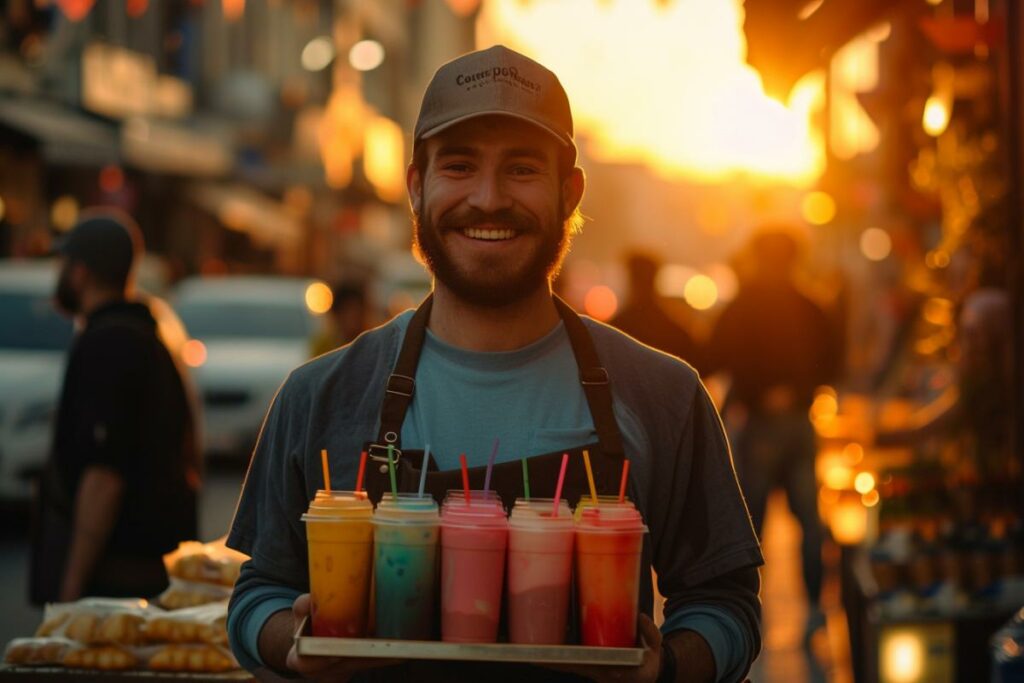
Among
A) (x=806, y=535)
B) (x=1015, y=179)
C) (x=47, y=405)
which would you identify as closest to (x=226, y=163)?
(x=47, y=405)

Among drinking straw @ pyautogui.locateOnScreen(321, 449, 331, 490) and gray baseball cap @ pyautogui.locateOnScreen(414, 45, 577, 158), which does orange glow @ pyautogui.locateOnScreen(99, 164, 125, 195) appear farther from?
drinking straw @ pyautogui.locateOnScreen(321, 449, 331, 490)

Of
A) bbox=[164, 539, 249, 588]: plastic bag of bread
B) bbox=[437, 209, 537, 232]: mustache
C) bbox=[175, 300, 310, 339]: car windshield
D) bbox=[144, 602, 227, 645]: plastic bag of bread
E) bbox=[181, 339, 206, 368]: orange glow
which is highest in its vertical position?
bbox=[175, 300, 310, 339]: car windshield

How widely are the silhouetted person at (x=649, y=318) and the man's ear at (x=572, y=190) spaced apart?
245 inches

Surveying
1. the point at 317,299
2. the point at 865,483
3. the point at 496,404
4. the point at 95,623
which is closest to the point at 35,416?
the point at 865,483

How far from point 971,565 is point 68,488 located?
3309mm

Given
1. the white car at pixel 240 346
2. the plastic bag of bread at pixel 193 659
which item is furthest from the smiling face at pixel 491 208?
→ the white car at pixel 240 346

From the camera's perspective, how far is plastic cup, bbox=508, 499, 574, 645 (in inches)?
113

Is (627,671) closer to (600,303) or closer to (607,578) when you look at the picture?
(607,578)

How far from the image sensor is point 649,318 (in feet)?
32.0

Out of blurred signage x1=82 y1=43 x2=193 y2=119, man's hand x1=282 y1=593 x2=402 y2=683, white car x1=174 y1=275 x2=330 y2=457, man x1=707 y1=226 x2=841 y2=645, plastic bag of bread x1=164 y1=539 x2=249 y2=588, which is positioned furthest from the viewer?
blurred signage x1=82 y1=43 x2=193 y2=119

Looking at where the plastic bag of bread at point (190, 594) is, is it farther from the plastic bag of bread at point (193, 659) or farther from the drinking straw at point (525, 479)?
the drinking straw at point (525, 479)

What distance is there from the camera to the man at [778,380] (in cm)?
948

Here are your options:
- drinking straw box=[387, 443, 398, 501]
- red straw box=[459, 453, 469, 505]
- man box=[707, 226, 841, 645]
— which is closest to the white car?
man box=[707, 226, 841, 645]

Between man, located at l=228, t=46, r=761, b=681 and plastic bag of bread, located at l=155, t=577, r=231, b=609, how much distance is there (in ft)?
5.53
